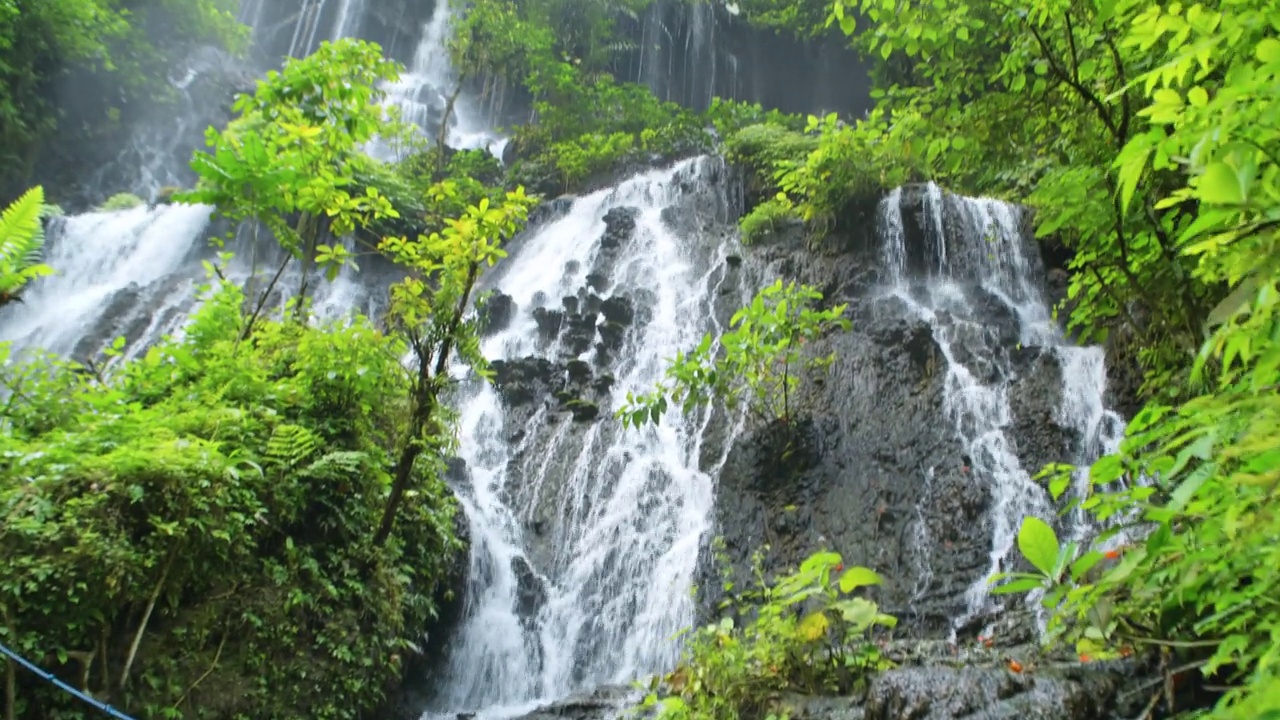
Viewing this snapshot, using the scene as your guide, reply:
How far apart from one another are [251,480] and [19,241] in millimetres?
1606

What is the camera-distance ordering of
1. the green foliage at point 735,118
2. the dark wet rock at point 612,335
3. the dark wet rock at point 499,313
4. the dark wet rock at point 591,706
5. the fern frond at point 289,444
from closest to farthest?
the fern frond at point 289,444 < the dark wet rock at point 591,706 < the dark wet rock at point 612,335 < the dark wet rock at point 499,313 < the green foliage at point 735,118

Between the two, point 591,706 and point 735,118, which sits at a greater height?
point 735,118

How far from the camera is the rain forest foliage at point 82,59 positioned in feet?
48.4

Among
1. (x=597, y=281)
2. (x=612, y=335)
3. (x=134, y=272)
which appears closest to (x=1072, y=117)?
(x=612, y=335)

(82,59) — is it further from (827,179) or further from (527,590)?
(527,590)

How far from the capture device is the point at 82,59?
1659 centimetres

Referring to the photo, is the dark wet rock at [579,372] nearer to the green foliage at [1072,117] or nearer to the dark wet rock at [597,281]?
the dark wet rock at [597,281]

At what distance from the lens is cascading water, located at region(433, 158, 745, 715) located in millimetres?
7199

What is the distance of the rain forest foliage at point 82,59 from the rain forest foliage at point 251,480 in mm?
13582

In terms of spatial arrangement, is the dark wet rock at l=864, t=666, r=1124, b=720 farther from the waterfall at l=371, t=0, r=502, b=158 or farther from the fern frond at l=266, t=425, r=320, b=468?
the waterfall at l=371, t=0, r=502, b=158

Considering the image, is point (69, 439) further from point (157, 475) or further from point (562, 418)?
point (562, 418)

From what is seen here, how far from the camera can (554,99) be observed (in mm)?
18453

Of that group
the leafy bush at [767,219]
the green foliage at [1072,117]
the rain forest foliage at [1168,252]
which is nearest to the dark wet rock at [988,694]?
the rain forest foliage at [1168,252]

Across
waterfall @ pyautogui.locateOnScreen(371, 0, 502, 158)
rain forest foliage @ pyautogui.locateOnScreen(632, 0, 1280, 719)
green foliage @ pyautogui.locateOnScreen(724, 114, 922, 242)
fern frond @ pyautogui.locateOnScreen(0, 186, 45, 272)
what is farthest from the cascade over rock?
waterfall @ pyautogui.locateOnScreen(371, 0, 502, 158)
